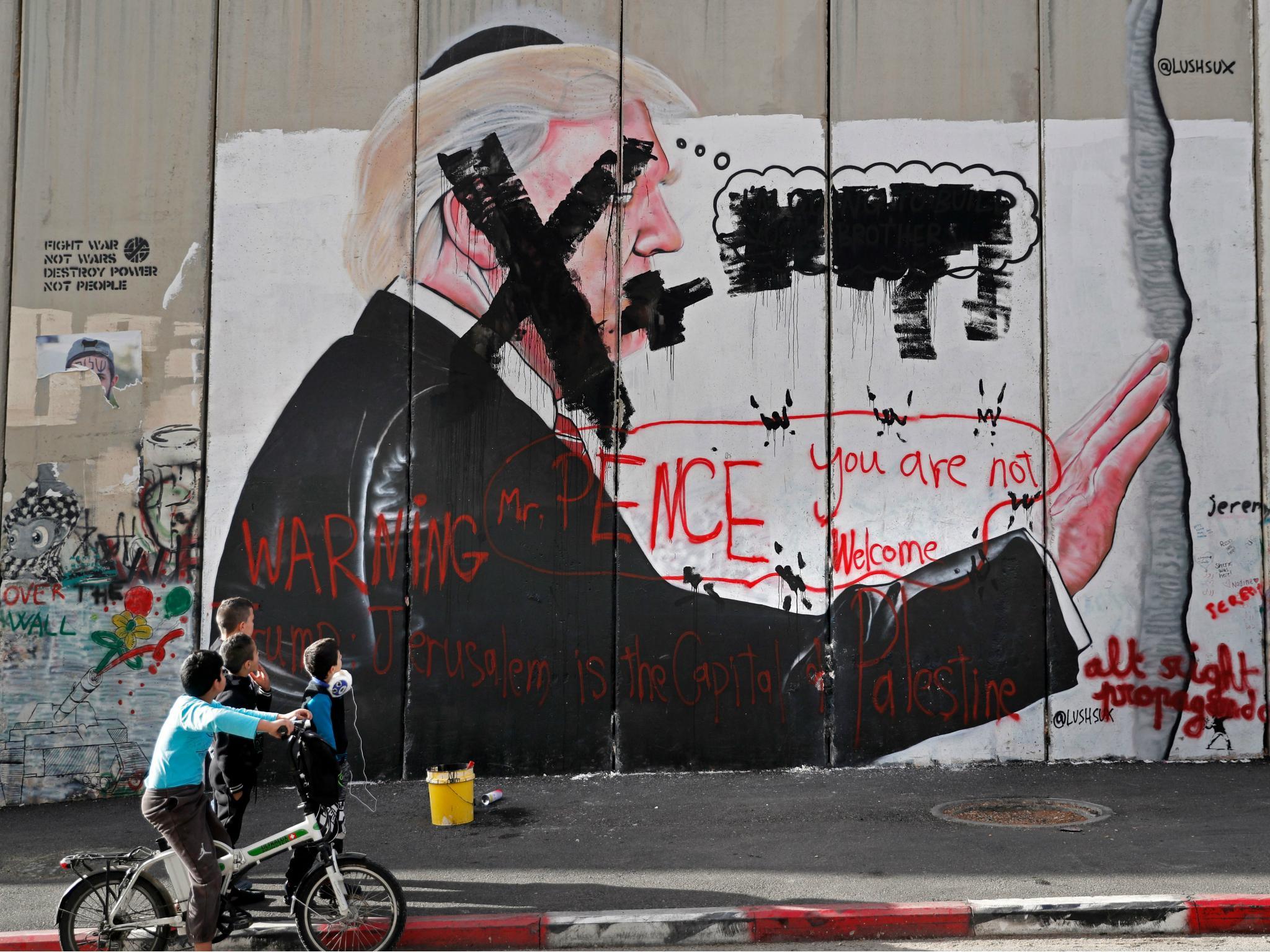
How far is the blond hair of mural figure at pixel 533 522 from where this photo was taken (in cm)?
921

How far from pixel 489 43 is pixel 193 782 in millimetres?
6588

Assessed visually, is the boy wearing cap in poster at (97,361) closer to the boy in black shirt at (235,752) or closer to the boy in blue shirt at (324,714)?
the boy in black shirt at (235,752)

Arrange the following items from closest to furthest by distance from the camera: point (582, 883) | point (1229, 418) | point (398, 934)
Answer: point (398, 934), point (582, 883), point (1229, 418)

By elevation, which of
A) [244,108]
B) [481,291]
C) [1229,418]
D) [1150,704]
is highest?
[244,108]

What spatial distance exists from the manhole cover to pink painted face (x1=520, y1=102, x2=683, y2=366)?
429 cm

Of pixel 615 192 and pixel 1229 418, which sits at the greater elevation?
pixel 615 192

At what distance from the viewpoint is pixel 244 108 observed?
9336mm

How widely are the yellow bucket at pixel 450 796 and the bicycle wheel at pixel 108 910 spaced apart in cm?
258

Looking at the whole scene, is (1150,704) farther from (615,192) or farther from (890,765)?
(615,192)

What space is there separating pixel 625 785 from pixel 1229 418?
579 centimetres

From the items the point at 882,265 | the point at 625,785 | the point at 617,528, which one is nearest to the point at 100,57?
the point at 617,528

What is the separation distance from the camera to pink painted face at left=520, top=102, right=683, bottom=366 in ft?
30.6

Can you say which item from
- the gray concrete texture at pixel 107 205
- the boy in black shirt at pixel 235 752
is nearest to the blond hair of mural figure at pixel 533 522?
the gray concrete texture at pixel 107 205

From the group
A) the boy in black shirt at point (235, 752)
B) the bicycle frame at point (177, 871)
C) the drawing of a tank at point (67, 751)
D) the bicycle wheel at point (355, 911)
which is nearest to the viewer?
the bicycle frame at point (177, 871)
